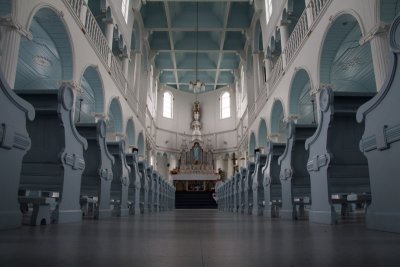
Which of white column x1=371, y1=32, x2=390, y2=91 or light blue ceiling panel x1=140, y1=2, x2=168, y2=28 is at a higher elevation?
light blue ceiling panel x1=140, y1=2, x2=168, y2=28

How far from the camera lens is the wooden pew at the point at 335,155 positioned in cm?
347

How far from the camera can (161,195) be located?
11.3 metres

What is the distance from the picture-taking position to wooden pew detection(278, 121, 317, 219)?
465 cm

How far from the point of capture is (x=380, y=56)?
593cm

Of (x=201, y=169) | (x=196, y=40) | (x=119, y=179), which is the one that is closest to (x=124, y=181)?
(x=119, y=179)

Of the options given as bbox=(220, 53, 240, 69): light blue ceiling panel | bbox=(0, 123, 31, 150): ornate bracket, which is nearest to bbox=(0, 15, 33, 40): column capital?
bbox=(0, 123, 31, 150): ornate bracket

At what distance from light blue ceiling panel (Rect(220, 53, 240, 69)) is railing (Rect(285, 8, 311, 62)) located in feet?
37.9

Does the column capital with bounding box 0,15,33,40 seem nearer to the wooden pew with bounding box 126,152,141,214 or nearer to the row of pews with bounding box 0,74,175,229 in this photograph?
the row of pews with bounding box 0,74,175,229

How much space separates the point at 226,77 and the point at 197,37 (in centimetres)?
719

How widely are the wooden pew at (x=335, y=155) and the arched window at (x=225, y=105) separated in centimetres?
2247

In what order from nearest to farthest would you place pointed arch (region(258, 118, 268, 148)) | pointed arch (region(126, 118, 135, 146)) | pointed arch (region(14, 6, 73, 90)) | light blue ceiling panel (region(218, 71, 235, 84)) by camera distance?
pointed arch (region(14, 6, 73, 90))
pointed arch (region(126, 118, 135, 146))
pointed arch (region(258, 118, 268, 148))
light blue ceiling panel (region(218, 71, 235, 84))

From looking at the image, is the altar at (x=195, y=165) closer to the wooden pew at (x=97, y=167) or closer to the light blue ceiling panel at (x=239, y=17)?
the light blue ceiling panel at (x=239, y=17)

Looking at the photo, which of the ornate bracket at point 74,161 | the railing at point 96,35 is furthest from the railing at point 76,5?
the ornate bracket at point 74,161

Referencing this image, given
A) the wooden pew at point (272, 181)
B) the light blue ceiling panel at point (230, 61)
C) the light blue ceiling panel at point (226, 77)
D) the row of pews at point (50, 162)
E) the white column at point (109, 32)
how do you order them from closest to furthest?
the row of pews at point (50, 162) → the wooden pew at point (272, 181) → the white column at point (109, 32) → the light blue ceiling panel at point (230, 61) → the light blue ceiling panel at point (226, 77)
